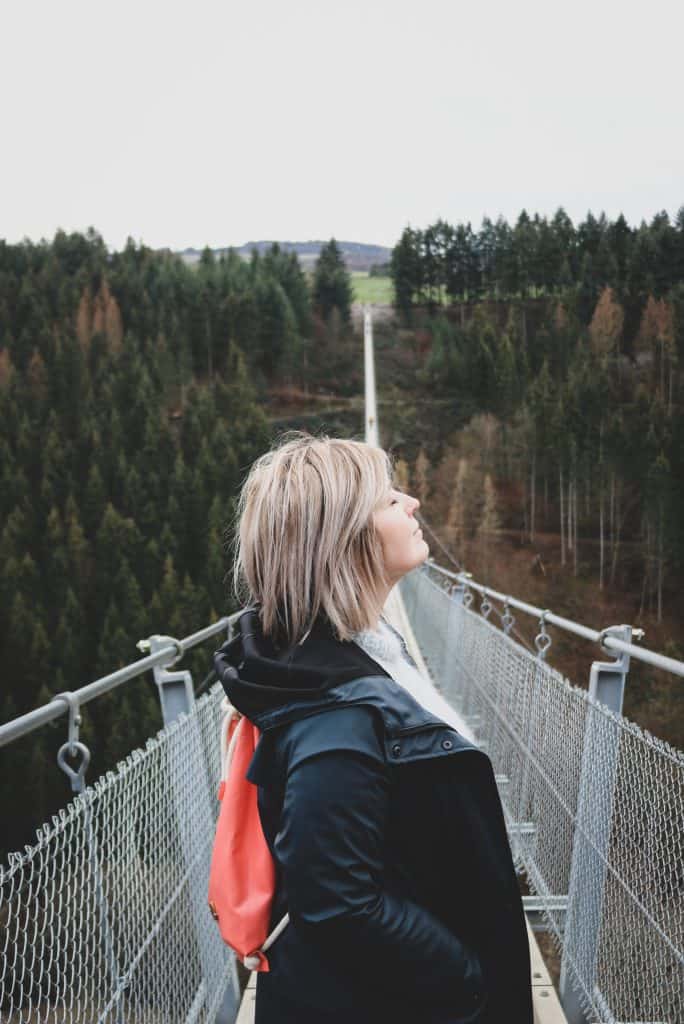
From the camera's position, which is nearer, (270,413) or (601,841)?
(601,841)

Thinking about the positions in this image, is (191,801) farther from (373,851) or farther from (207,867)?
(373,851)

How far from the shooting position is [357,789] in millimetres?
938

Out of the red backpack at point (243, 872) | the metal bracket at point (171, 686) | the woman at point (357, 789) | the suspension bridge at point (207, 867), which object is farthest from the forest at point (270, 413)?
the woman at point (357, 789)

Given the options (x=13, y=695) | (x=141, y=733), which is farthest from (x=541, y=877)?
(x=13, y=695)

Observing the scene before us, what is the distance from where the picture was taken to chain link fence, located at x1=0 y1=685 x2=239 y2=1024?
1.18 metres

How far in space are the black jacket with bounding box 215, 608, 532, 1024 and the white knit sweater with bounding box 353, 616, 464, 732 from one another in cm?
3

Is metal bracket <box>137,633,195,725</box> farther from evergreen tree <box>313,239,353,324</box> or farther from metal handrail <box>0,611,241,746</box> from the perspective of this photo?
evergreen tree <box>313,239,353,324</box>

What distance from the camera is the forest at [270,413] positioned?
3569 centimetres

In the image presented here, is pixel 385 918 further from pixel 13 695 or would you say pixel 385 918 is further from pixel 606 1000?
pixel 13 695

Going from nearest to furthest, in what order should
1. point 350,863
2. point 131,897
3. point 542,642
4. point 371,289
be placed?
point 350,863
point 131,897
point 542,642
point 371,289

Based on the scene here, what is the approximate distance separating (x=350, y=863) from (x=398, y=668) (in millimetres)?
288

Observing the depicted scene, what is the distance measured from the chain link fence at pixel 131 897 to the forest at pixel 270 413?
87.8 feet

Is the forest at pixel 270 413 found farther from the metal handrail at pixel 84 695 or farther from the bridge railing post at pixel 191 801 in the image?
the metal handrail at pixel 84 695

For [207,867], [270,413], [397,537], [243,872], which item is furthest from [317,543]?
[270,413]
